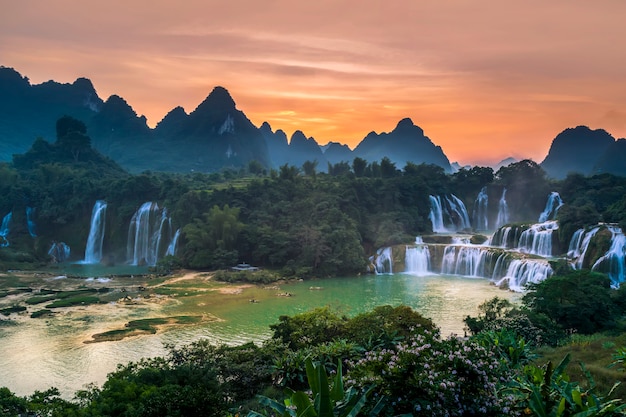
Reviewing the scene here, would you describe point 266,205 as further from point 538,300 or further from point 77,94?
point 77,94

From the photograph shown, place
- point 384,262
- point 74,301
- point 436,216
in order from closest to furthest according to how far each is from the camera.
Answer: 1. point 74,301
2. point 384,262
3. point 436,216

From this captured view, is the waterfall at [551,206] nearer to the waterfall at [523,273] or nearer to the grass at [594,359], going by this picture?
the waterfall at [523,273]

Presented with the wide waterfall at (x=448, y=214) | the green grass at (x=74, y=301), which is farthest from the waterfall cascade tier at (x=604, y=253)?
the green grass at (x=74, y=301)

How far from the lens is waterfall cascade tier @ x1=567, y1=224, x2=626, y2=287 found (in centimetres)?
2041

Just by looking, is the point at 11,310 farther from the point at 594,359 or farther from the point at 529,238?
the point at 529,238

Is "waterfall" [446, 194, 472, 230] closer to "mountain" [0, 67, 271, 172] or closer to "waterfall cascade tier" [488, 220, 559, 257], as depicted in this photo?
"waterfall cascade tier" [488, 220, 559, 257]

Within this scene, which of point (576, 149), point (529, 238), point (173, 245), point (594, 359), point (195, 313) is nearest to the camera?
point (594, 359)

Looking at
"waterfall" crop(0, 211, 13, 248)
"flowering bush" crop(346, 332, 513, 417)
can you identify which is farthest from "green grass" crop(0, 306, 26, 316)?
"waterfall" crop(0, 211, 13, 248)

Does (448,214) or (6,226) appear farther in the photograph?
(448,214)

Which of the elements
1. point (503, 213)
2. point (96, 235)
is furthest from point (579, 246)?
point (96, 235)

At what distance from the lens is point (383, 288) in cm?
2358

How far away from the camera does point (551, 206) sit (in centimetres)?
3909

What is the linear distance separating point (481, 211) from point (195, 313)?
3184cm

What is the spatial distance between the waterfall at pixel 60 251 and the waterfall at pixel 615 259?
111 ft
